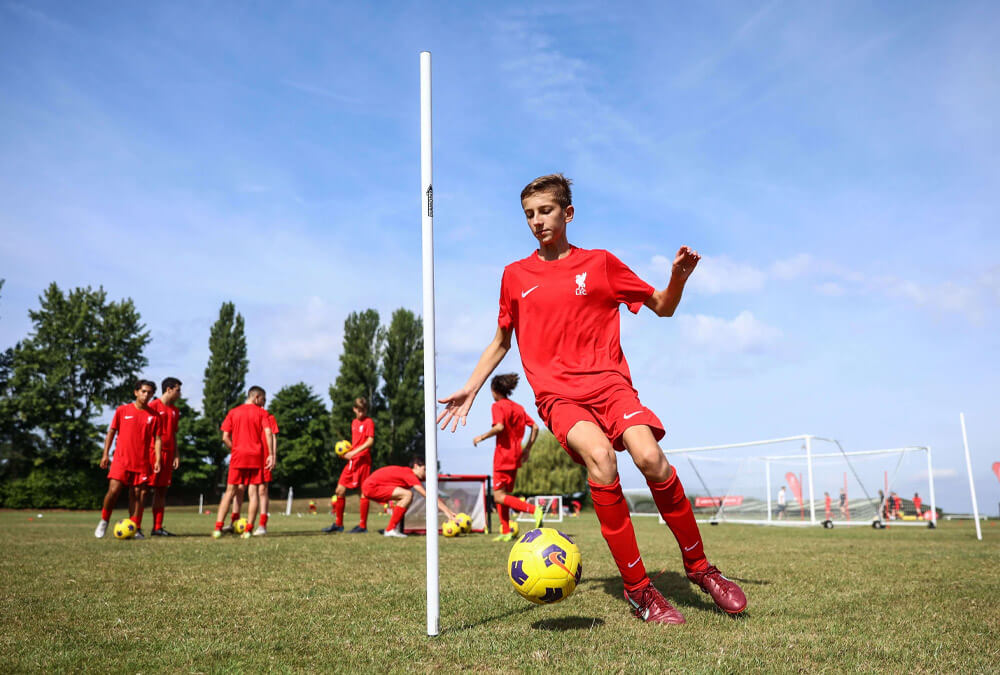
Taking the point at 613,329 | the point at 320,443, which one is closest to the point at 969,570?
the point at 613,329

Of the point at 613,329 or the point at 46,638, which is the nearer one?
the point at 46,638

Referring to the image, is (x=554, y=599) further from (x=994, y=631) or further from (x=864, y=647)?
(x=994, y=631)

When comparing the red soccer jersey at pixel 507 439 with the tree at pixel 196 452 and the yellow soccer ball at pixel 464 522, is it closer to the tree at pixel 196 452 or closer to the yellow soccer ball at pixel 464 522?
the yellow soccer ball at pixel 464 522

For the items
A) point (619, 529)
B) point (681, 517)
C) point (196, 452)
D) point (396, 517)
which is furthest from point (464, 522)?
point (196, 452)

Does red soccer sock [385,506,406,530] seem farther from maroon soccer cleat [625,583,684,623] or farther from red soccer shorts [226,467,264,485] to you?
maroon soccer cleat [625,583,684,623]

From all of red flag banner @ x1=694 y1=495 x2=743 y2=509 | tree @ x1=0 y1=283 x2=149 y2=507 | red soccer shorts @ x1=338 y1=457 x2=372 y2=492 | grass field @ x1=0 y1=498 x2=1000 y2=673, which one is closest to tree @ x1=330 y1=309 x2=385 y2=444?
tree @ x1=0 y1=283 x2=149 y2=507

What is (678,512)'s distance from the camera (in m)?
4.05

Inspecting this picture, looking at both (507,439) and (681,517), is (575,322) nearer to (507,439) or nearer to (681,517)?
(681,517)

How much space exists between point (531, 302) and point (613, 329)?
53 centimetres

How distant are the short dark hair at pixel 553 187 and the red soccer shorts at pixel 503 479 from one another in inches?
255

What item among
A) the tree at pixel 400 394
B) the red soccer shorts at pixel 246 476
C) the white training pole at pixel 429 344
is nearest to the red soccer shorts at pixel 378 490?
the red soccer shorts at pixel 246 476

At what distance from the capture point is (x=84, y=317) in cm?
5144

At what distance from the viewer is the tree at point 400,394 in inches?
2231

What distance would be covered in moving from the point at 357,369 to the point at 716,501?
1553 inches
